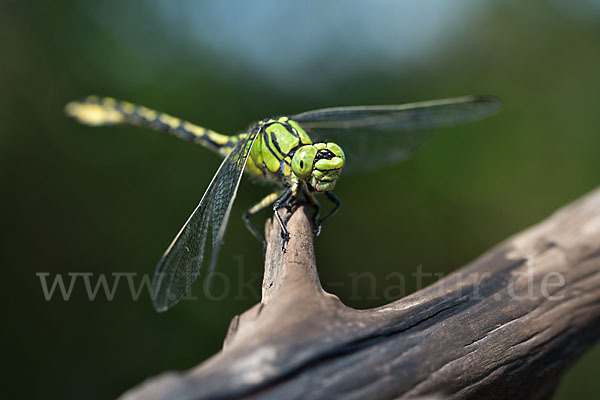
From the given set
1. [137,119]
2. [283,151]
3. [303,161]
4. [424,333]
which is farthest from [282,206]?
[137,119]

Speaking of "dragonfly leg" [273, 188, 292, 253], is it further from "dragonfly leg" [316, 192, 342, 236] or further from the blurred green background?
the blurred green background

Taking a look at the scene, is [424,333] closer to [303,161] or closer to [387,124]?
[303,161]

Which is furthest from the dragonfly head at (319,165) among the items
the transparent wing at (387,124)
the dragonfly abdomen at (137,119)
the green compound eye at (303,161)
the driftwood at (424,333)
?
the dragonfly abdomen at (137,119)

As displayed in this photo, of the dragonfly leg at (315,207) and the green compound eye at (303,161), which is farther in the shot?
the dragonfly leg at (315,207)

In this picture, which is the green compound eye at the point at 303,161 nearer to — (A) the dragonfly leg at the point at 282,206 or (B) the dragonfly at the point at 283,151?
(B) the dragonfly at the point at 283,151

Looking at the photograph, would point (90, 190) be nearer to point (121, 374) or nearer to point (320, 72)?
point (121, 374)

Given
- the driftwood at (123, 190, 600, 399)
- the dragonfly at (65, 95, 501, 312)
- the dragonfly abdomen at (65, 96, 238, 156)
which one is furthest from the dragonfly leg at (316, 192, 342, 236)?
the dragonfly abdomen at (65, 96, 238, 156)
